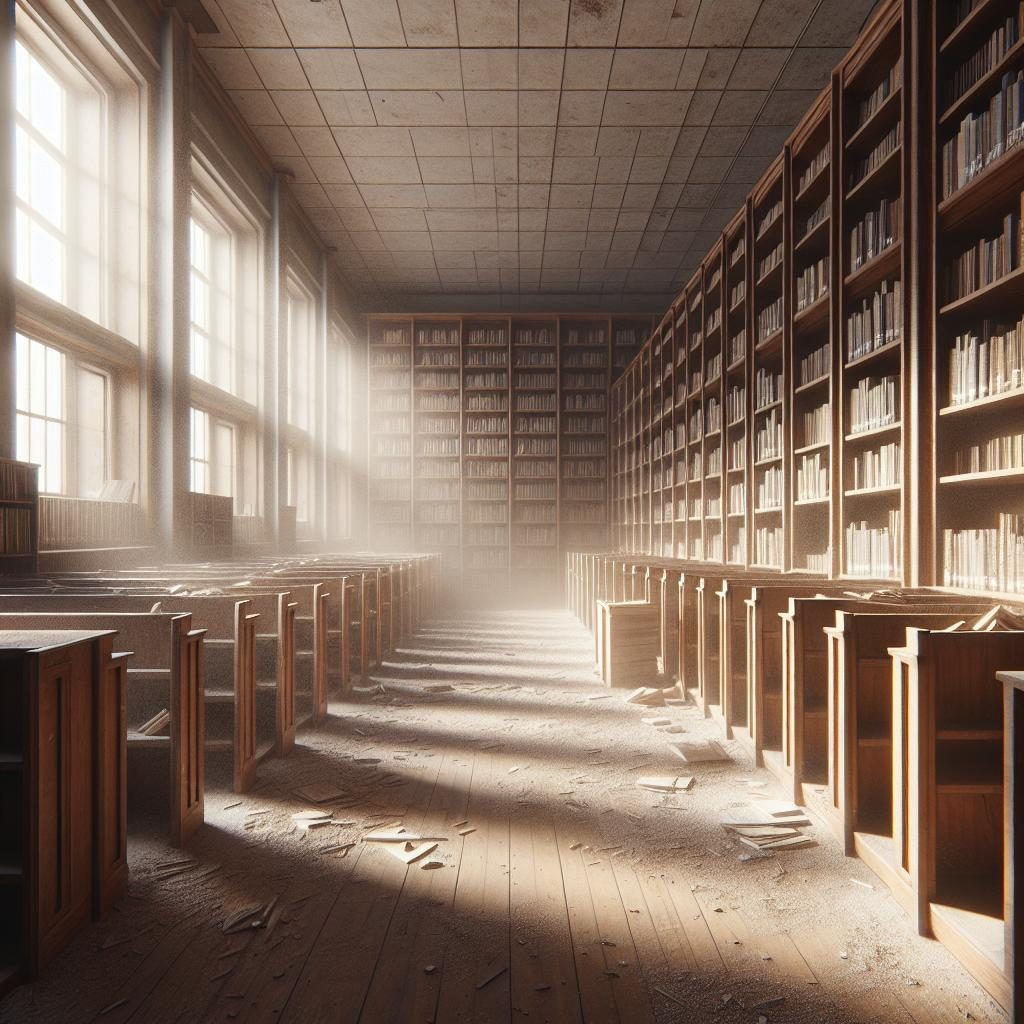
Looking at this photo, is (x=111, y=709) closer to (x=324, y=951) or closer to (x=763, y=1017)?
(x=324, y=951)

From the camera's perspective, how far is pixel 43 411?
473 cm

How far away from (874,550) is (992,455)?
3.34ft

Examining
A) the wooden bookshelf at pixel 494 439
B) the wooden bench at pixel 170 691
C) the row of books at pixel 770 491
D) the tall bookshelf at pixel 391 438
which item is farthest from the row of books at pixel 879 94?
the tall bookshelf at pixel 391 438

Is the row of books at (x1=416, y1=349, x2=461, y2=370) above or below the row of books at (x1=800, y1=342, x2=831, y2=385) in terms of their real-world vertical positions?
above

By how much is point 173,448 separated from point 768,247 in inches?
188

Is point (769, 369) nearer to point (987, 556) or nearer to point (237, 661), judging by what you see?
point (987, 556)

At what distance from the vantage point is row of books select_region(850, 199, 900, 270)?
12.9ft

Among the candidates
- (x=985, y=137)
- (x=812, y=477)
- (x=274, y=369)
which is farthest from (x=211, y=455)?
(x=985, y=137)

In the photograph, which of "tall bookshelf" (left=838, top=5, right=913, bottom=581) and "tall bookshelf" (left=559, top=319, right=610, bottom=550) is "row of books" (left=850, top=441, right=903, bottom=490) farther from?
"tall bookshelf" (left=559, top=319, right=610, bottom=550)

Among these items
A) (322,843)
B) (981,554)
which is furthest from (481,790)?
(981,554)

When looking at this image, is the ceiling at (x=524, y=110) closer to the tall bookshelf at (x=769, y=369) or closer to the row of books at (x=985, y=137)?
the tall bookshelf at (x=769, y=369)

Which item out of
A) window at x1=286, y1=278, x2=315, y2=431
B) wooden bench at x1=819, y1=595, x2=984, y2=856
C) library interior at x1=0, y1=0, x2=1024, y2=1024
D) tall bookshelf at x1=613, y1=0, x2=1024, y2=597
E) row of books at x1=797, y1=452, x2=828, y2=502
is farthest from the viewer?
window at x1=286, y1=278, x2=315, y2=431

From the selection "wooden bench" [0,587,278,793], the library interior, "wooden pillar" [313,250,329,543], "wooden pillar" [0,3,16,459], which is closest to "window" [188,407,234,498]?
the library interior

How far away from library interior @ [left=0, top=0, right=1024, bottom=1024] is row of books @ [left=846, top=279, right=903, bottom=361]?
0.09 ft
